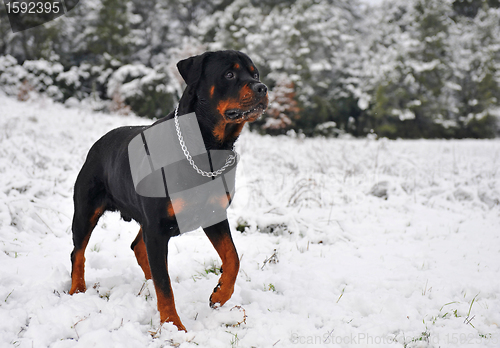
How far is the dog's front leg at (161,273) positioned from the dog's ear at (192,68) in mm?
890

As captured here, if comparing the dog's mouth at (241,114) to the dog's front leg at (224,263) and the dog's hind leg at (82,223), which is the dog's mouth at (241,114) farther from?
the dog's hind leg at (82,223)

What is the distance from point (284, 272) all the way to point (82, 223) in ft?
4.89

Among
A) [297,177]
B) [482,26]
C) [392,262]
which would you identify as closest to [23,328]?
[392,262]

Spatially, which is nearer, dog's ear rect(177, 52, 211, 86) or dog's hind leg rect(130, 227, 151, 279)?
dog's ear rect(177, 52, 211, 86)

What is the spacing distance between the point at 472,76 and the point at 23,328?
21.0 meters

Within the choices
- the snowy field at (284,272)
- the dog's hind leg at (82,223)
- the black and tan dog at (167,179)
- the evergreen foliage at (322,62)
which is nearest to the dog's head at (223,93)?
the black and tan dog at (167,179)

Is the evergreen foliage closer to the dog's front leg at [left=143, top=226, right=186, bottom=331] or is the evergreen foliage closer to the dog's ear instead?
the dog's ear

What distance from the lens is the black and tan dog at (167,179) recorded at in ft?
5.86

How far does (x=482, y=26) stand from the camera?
56.6ft

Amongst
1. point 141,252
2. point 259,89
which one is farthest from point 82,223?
point 259,89

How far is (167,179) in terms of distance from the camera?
1.77m

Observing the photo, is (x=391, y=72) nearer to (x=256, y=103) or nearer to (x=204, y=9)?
(x=204, y=9)

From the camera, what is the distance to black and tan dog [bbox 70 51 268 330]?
70.3 inches

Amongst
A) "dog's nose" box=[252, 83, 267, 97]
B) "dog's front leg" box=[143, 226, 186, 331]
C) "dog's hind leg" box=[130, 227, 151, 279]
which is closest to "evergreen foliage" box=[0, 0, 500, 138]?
"dog's hind leg" box=[130, 227, 151, 279]
